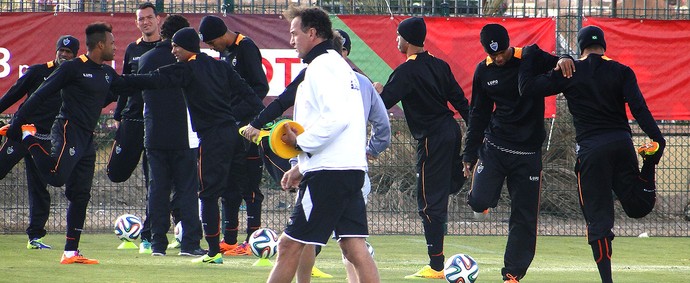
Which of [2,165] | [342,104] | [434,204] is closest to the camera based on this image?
[342,104]

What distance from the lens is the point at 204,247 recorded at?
12320 mm

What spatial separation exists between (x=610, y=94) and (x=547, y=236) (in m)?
6.57

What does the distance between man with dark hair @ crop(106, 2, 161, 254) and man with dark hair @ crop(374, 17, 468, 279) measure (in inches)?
115

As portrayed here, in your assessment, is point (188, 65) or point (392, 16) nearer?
point (188, 65)

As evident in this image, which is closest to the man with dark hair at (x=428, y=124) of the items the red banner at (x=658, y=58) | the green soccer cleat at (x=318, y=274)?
the green soccer cleat at (x=318, y=274)

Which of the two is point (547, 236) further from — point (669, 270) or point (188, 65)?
point (188, 65)

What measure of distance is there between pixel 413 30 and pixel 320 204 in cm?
368

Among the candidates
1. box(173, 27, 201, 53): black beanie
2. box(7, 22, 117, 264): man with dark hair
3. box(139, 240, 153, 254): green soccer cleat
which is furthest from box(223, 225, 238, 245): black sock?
box(173, 27, 201, 53): black beanie

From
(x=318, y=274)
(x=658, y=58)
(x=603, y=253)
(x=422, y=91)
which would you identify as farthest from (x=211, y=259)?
(x=658, y=58)

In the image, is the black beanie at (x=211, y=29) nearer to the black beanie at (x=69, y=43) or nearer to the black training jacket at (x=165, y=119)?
the black training jacket at (x=165, y=119)

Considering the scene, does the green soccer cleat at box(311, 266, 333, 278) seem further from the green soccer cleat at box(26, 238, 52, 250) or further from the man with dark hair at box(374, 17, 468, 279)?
the green soccer cleat at box(26, 238, 52, 250)

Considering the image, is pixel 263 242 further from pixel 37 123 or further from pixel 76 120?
pixel 37 123

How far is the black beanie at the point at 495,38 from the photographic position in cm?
873

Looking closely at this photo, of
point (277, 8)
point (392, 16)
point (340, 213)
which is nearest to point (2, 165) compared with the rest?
point (277, 8)
